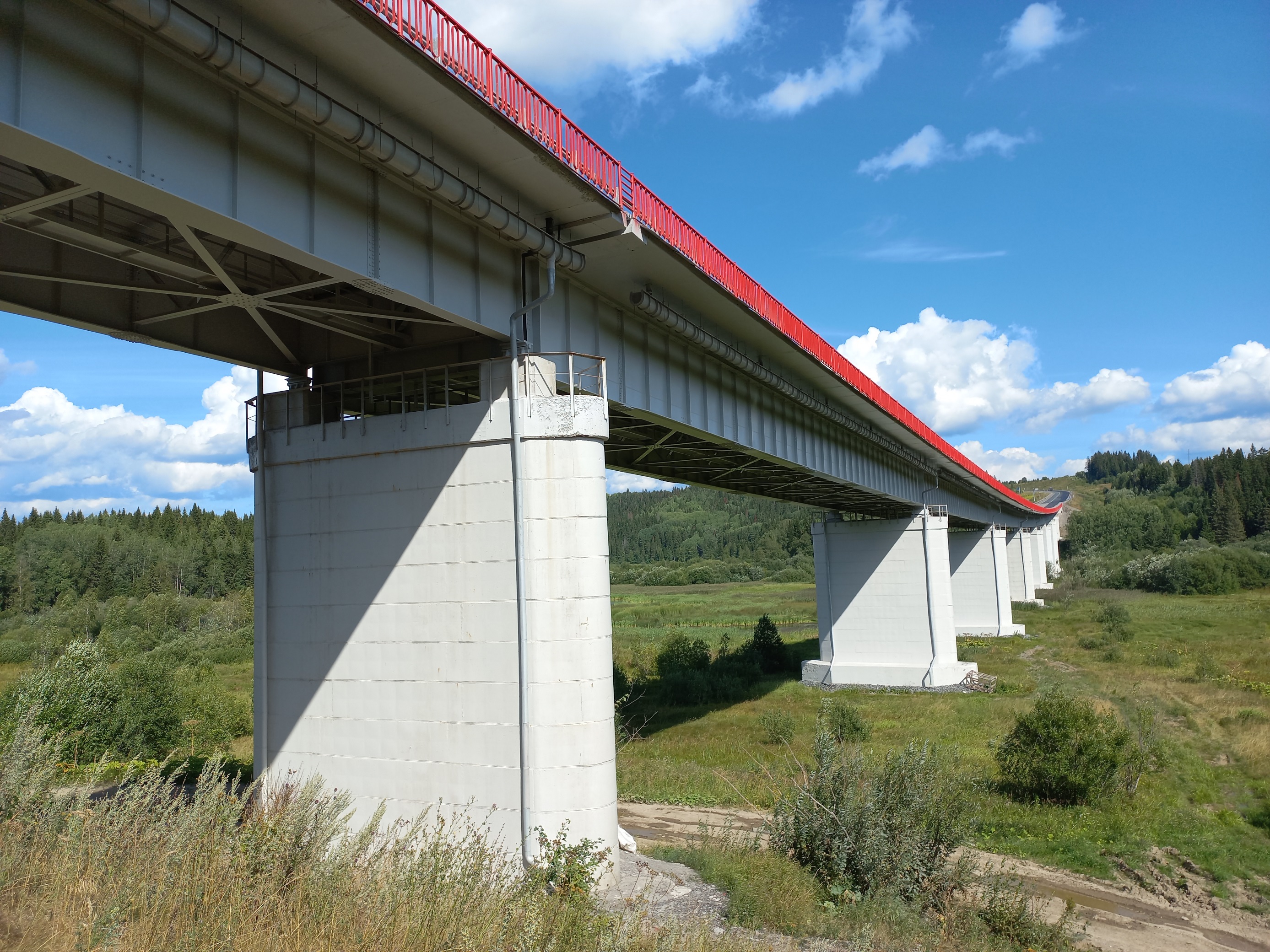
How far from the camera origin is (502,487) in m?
11.4

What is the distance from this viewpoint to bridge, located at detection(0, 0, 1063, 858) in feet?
22.7

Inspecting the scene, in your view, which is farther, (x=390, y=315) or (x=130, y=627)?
(x=130, y=627)

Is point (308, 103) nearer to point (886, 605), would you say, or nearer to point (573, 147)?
point (573, 147)

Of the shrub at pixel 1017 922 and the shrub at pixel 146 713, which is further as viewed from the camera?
the shrub at pixel 146 713

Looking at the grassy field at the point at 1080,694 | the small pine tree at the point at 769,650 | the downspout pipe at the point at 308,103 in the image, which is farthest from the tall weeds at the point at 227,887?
the small pine tree at the point at 769,650

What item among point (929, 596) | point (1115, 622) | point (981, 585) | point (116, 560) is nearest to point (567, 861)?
point (929, 596)

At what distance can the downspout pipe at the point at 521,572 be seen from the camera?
1060 centimetres

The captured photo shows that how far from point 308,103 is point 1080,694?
32.5 m

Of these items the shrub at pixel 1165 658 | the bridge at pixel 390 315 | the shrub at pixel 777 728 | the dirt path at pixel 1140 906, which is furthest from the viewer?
the shrub at pixel 1165 658

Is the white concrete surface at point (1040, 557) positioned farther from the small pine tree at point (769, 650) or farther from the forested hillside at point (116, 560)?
the forested hillside at point (116, 560)

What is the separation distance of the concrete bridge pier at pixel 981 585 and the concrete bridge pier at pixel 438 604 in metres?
50.0

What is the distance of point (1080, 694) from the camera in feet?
99.7

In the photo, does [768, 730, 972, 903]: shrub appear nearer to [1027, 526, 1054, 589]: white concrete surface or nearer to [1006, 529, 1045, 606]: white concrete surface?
[1006, 529, 1045, 606]: white concrete surface

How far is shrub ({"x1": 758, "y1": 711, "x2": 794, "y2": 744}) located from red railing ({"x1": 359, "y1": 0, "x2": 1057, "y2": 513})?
39.3 ft
